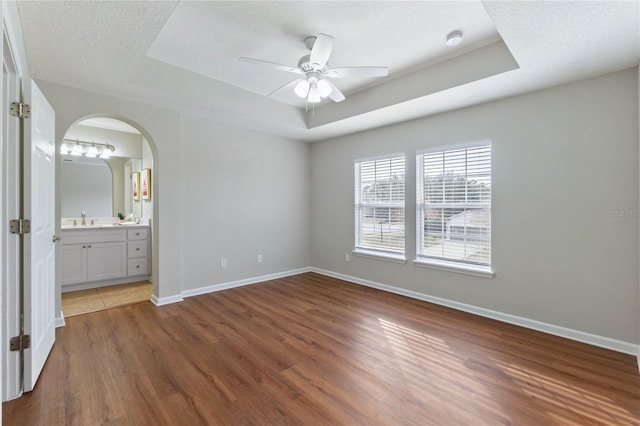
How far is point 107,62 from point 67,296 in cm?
325

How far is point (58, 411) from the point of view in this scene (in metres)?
1.88

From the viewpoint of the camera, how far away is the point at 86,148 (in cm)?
502

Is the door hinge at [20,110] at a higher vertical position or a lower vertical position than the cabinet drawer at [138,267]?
higher

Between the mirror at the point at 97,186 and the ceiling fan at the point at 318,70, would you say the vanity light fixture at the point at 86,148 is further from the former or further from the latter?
the ceiling fan at the point at 318,70

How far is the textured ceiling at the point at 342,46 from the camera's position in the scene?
2037 millimetres

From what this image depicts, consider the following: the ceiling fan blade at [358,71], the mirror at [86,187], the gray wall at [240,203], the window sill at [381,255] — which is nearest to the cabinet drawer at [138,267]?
the mirror at [86,187]

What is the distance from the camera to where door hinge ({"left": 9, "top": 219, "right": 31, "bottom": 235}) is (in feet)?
6.42

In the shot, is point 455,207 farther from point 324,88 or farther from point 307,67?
point 307,67

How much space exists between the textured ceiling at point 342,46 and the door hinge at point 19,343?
2.20m

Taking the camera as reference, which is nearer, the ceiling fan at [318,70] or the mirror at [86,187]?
the ceiling fan at [318,70]

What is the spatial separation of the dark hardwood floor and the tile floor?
1.05ft

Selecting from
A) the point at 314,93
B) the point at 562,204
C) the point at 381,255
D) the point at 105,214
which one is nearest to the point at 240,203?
the point at 381,255

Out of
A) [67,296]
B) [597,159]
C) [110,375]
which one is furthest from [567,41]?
[67,296]

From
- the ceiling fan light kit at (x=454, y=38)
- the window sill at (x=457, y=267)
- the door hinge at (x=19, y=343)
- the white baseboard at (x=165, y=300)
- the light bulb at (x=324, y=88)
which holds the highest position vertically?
the ceiling fan light kit at (x=454, y=38)
